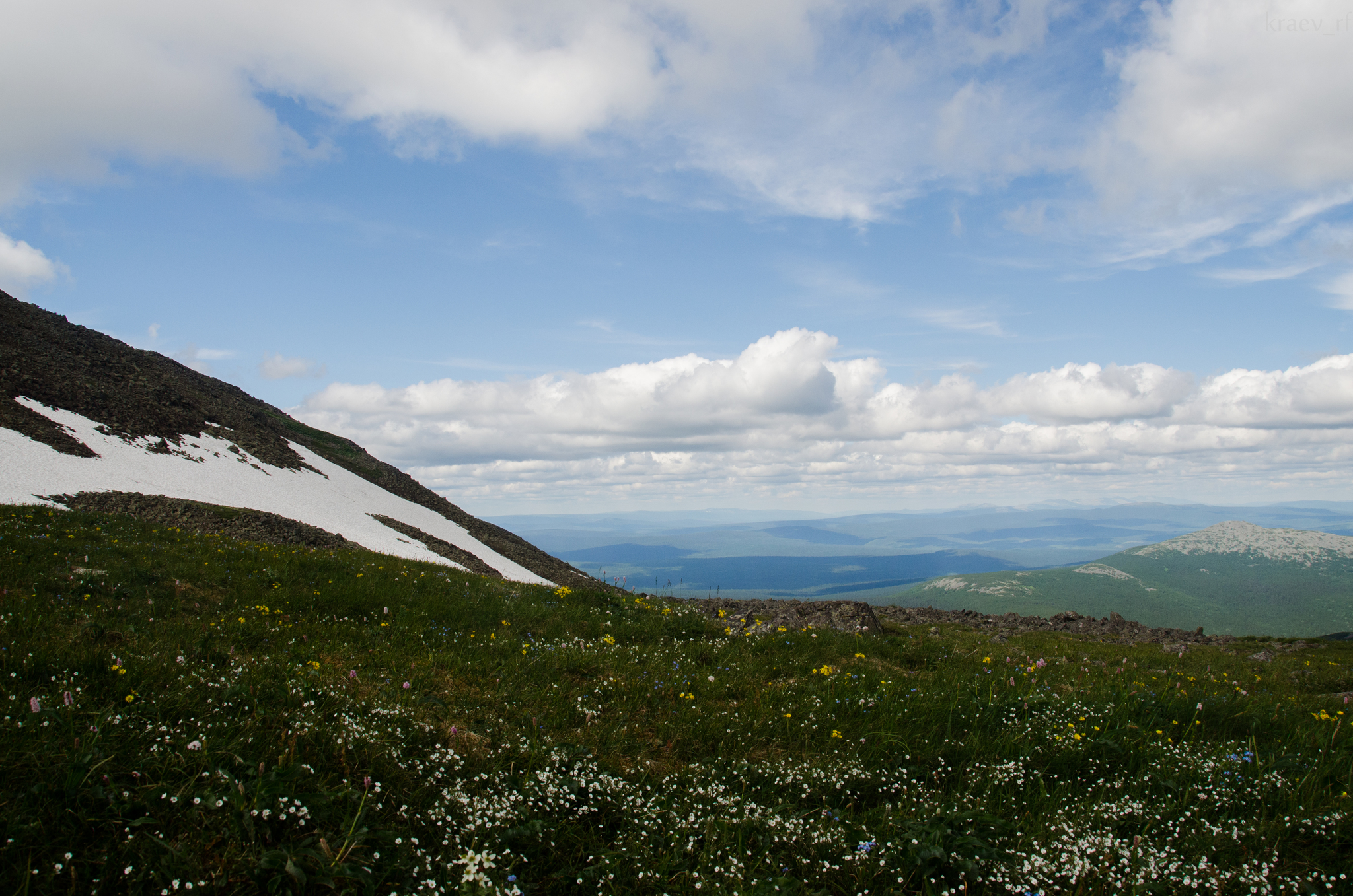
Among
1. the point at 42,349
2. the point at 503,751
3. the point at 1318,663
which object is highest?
the point at 42,349

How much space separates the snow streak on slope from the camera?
3038 cm

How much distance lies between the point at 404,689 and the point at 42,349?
61.2 m

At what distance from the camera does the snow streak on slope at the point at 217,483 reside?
99.7 ft

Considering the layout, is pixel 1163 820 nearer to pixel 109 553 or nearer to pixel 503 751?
pixel 503 751

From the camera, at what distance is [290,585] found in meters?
11.4

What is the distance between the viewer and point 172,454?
40.3 metres

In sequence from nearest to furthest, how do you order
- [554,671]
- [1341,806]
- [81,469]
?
[1341,806]
[554,671]
[81,469]

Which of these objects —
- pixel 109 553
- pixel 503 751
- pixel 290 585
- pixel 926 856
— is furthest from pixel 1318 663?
pixel 109 553

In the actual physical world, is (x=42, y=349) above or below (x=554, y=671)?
above

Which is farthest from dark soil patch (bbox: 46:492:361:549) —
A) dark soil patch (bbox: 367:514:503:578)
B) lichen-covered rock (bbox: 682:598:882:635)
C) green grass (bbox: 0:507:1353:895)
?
green grass (bbox: 0:507:1353:895)

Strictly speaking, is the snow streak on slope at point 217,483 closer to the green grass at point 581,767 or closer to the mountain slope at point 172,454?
the mountain slope at point 172,454

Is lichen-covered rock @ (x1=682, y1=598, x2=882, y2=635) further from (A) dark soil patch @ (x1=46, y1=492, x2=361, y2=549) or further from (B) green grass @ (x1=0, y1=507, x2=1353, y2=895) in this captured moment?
(A) dark soil patch @ (x1=46, y1=492, x2=361, y2=549)

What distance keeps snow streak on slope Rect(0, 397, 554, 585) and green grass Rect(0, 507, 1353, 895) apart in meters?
26.0

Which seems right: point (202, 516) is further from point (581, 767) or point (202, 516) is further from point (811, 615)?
point (581, 767)
